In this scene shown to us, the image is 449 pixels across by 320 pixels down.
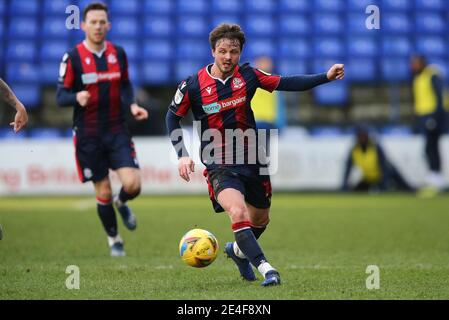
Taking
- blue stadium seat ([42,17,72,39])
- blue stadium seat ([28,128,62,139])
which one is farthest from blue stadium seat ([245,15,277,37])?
blue stadium seat ([28,128,62,139])

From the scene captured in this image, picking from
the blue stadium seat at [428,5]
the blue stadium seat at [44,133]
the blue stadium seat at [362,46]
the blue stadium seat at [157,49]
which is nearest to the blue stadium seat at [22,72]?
the blue stadium seat at [44,133]

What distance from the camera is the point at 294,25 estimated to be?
19.9 m

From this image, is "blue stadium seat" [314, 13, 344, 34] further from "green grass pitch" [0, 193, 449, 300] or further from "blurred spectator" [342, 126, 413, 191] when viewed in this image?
"green grass pitch" [0, 193, 449, 300]

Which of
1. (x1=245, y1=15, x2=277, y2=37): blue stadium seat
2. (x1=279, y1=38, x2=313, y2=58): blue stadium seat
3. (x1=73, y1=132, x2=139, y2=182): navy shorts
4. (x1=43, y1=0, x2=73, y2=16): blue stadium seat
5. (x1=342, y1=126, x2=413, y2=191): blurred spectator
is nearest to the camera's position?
(x1=73, y1=132, x2=139, y2=182): navy shorts

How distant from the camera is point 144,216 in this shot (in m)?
12.4

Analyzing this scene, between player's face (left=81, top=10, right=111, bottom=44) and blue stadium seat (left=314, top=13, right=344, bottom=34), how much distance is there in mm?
11939

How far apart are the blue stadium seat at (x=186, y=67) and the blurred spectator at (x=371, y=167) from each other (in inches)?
167

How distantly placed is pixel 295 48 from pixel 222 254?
37.6ft

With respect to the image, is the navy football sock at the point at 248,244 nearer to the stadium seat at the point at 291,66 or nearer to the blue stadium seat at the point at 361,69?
the stadium seat at the point at 291,66

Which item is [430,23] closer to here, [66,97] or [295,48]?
[295,48]

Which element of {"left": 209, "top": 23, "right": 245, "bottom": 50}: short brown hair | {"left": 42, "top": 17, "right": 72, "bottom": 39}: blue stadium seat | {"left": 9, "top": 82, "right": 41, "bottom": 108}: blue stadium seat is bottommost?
{"left": 9, "top": 82, "right": 41, "bottom": 108}: blue stadium seat

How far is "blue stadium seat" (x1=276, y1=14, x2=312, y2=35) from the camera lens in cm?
1984

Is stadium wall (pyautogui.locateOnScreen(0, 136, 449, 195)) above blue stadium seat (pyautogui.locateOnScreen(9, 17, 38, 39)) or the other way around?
the other way around

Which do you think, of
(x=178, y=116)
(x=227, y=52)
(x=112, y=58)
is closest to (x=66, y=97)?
(x=112, y=58)
